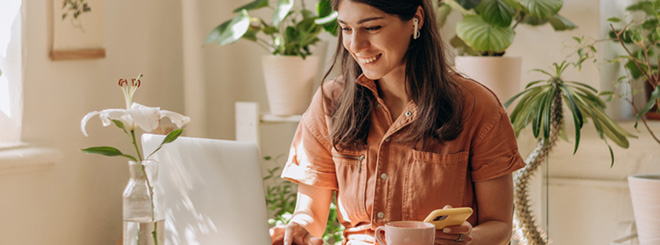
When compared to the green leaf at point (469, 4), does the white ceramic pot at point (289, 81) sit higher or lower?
lower

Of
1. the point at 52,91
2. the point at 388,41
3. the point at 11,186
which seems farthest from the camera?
the point at 52,91

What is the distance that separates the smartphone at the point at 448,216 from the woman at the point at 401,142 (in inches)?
7.7

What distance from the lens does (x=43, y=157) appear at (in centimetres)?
217

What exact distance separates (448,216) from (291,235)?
36cm

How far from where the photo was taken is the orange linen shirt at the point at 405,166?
1604 millimetres

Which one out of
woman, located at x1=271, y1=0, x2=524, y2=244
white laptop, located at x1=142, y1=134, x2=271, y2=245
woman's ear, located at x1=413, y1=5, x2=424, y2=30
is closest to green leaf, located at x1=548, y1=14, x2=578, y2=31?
woman, located at x1=271, y1=0, x2=524, y2=244

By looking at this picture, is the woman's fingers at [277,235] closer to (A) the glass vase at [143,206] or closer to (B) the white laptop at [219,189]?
(B) the white laptop at [219,189]

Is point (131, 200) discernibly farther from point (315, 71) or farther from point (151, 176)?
point (315, 71)

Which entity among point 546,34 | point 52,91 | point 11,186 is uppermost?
point 546,34

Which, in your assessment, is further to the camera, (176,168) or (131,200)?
(176,168)

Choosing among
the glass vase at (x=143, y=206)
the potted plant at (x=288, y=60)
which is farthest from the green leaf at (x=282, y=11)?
the glass vase at (x=143, y=206)

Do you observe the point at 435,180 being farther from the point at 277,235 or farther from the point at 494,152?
the point at 277,235

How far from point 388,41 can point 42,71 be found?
1.19 meters

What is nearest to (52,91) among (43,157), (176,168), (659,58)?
(43,157)
